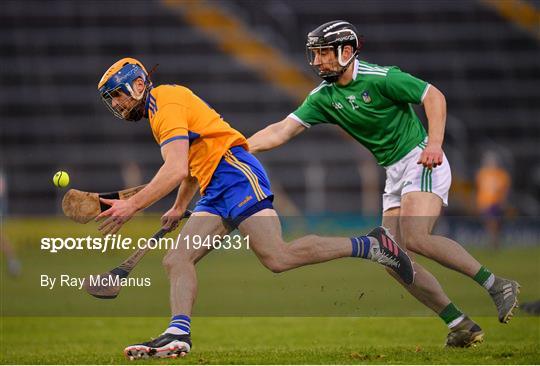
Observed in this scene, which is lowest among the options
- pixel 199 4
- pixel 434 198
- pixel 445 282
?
pixel 445 282

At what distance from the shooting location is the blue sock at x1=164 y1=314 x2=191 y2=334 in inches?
243

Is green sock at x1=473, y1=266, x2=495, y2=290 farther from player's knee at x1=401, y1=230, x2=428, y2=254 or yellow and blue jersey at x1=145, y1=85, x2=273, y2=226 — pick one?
yellow and blue jersey at x1=145, y1=85, x2=273, y2=226

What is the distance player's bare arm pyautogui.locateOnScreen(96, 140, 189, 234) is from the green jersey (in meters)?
1.37

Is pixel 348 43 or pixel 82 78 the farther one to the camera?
pixel 82 78

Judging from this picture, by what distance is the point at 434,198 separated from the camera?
6.91m

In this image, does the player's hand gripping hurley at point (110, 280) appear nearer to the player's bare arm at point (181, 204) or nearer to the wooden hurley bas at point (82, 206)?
the player's bare arm at point (181, 204)

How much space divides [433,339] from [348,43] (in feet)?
7.98

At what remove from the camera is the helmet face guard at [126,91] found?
6348 mm

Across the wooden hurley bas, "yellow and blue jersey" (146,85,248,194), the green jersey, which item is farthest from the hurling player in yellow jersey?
the green jersey

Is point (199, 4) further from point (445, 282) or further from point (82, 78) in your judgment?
point (445, 282)

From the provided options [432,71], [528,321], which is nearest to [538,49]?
[432,71]

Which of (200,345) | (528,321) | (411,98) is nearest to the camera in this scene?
(411,98)

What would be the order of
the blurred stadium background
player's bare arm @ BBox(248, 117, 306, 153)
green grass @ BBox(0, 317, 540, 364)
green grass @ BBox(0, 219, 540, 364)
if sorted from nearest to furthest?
green grass @ BBox(0, 317, 540, 364), green grass @ BBox(0, 219, 540, 364), player's bare arm @ BBox(248, 117, 306, 153), the blurred stadium background

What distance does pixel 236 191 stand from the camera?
6.46m
